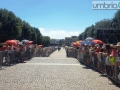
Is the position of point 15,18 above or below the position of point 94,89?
Result: above

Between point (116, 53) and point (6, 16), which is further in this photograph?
point (6, 16)

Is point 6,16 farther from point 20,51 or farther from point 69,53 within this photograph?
point 20,51

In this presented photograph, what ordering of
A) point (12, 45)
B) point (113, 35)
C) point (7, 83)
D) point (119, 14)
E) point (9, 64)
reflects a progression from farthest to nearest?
point (119, 14) → point (113, 35) → point (12, 45) → point (9, 64) → point (7, 83)

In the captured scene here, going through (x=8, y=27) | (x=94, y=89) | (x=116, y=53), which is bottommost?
(x=94, y=89)

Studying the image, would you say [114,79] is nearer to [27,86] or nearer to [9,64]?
[27,86]

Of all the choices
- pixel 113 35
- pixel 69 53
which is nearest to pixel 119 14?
pixel 69 53

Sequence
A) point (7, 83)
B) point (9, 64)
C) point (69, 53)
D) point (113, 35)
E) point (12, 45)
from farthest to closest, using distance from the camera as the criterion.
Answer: point (69, 53), point (113, 35), point (12, 45), point (9, 64), point (7, 83)

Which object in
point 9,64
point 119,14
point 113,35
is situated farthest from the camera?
point 119,14

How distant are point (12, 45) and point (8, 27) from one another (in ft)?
104

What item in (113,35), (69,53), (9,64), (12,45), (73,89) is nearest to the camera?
(73,89)

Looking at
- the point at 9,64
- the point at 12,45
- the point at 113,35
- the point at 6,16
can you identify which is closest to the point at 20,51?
the point at 12,45

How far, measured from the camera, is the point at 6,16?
176 ft

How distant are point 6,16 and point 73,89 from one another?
46204mm

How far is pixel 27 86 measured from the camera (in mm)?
10211
